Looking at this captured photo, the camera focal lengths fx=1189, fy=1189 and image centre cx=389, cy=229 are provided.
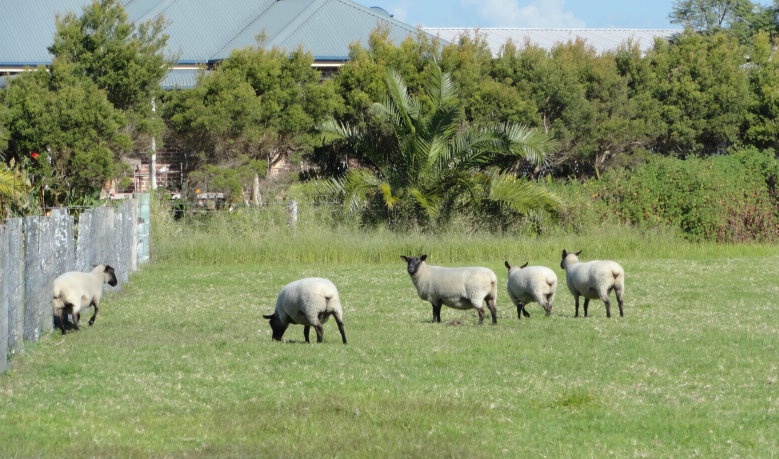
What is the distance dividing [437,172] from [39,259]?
20.1 m

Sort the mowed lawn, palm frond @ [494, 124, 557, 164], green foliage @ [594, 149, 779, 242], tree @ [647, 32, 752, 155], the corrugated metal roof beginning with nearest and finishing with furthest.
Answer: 1. the mowed lawn
2. palm frond @ [494, 124, 557, 164]
3. green foliage @ [594, 149, 779, 242]
4. tree @ [647, 32, 752, 155]
5. the corrugated metal roof

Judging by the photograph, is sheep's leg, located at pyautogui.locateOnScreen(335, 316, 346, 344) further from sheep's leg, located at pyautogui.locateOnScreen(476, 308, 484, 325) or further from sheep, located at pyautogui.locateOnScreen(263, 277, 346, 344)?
sheep's leg, located at pyautogui.locateOnScreen(476, 308, 484, 325)

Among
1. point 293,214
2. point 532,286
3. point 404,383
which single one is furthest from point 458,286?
point 293,214

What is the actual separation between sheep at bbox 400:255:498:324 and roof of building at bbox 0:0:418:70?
120ft

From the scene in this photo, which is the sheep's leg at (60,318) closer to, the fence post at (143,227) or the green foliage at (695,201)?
the fence post at (143,227)

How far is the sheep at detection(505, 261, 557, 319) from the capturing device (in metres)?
16.8

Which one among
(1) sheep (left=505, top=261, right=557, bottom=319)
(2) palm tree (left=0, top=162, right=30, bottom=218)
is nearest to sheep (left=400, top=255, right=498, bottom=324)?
(1) sheep (left=505, top=261, right=557, bottom=319)

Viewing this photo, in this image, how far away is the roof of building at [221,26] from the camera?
176ft

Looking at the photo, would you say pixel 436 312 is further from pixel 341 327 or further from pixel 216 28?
pixel 216 28

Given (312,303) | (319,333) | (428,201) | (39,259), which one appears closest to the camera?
(312,303)

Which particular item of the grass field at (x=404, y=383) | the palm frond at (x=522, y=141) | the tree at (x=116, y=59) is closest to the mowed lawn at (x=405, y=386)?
the grass field at (x=404, y=383)

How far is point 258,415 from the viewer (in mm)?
10086

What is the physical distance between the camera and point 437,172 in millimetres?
34250

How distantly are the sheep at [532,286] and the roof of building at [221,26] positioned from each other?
3580cm
